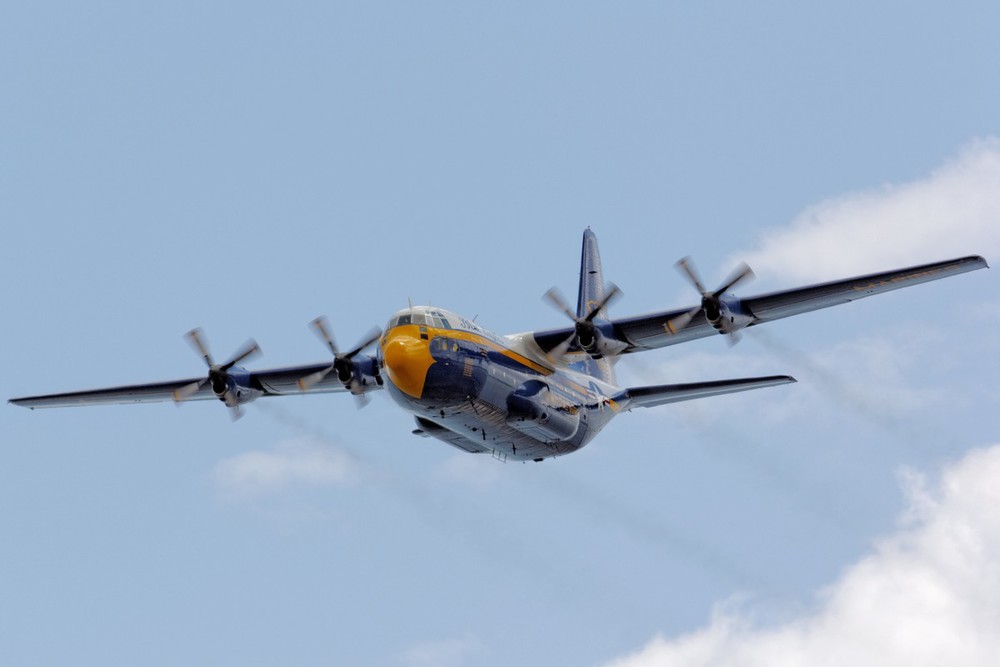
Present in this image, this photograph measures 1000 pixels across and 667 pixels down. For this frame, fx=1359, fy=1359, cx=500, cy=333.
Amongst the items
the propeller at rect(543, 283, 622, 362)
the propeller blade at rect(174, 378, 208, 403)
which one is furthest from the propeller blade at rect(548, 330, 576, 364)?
the propeller blade at rect(174, 378, 208, 403)

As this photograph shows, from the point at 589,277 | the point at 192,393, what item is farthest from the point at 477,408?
the point at 589,277

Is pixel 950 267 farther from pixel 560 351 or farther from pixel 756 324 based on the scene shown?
pixel 560 351

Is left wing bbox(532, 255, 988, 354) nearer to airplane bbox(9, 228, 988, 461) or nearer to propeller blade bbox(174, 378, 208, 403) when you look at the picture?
airplane bbox(9, 228, 988, 461)

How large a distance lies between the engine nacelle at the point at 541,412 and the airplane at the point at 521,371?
35mm

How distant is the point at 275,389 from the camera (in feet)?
131

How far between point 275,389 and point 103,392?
5.33 meters

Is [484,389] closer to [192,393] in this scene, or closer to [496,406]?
[496,406]

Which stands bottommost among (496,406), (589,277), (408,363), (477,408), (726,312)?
(589,277)

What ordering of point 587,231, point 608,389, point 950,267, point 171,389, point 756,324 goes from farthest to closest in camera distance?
point 587,231 → point 171,389 → point 608,389 → point 756,324 → point 950,267

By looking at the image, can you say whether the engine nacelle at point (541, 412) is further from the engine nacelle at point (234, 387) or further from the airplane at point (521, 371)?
the engine nacelle at point (234, 387)

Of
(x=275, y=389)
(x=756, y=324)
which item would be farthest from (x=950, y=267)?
(x=275, y=389)

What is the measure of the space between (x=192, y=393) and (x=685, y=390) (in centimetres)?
1461

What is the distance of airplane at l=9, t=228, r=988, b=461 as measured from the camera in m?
32.3

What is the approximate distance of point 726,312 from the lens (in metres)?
34.2
